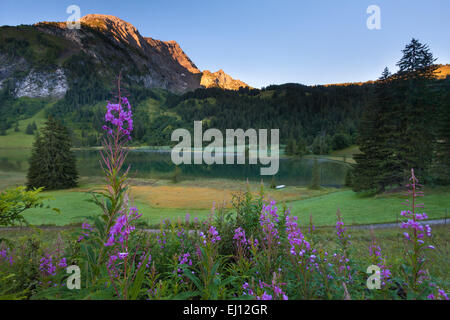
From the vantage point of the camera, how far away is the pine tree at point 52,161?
127 ft

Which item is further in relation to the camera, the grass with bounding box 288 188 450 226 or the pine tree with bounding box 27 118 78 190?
the pine tree with bounding box 27 118 78 190

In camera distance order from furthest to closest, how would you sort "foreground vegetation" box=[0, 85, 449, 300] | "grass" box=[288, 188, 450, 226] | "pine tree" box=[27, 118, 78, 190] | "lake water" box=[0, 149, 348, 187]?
"lake water" box=[0, 149, 348, 187], "pine tree" box=[27, 118, 78, 190], "grass" box=[288, 188, 450, 226], "foreground vegetation" box=[0, 85, 449, 300]

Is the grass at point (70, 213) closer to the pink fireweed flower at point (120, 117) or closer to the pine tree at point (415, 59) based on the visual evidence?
the pink fireweed flower at point (120, 117)

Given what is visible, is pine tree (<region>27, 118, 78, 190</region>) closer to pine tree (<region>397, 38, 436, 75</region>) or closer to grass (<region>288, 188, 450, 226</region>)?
grass (<region>288, 188, 450, 226</region>)

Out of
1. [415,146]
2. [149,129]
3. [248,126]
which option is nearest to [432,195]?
[415,146]

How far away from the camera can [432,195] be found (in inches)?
797

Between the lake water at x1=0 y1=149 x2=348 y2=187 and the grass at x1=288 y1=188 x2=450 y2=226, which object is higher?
the grass at x1=288 y1=188 x2=450 y2=226

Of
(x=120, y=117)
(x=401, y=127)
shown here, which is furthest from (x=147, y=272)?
(x=401, y=127)

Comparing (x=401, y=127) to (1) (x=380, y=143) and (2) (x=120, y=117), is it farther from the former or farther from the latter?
(2) (x=120, y=117)

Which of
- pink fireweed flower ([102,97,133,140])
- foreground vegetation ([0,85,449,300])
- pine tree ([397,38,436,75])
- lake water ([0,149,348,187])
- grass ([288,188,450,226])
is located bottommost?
lake water ([0,149,348,187])

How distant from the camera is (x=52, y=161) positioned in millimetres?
39156

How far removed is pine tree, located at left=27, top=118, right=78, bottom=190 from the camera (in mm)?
38656

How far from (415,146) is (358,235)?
1823 cm

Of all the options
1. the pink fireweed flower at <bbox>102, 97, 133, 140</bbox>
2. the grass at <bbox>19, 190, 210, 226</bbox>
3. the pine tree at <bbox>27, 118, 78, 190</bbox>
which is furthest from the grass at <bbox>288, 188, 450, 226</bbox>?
the pine tree at <bbox>27, 118, 78, 190</bbox>
